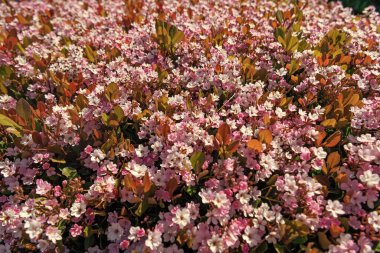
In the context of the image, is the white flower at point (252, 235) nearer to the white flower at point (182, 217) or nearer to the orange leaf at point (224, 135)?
the white flower at point (182, 217)

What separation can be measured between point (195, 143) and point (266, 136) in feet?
2.22

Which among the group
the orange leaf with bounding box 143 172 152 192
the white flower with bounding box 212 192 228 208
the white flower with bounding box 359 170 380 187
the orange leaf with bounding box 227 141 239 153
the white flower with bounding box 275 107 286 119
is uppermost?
the white flower with bounding box 275 107 286 119

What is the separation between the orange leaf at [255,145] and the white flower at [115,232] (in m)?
1.37

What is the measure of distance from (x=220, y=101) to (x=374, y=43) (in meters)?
2.42

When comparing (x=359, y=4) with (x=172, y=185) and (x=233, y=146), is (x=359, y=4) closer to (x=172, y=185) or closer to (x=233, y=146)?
(x=233, y=146)

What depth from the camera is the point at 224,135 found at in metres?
3.36

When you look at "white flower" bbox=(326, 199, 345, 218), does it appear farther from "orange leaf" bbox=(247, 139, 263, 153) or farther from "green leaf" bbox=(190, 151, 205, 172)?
"green leaf" bbox=(190, 151, 205, 172)

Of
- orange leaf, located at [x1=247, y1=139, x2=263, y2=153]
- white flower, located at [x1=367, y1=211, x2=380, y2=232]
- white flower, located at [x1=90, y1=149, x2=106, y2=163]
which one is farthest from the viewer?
white flower, located at [x1=90, y1=149, x2=106, y2=163]

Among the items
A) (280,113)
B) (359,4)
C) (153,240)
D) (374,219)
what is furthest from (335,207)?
(359,4)

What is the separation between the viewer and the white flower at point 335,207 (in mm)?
2906

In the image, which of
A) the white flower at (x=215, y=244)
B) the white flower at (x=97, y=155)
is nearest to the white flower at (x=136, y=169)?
the white flower at (x=97, y=155)

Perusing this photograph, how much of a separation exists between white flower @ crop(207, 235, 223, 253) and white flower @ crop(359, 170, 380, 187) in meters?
1.30

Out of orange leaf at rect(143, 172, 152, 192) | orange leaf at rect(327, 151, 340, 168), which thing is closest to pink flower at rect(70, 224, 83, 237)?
orange leaf at rect(143, 172, 152, 192)

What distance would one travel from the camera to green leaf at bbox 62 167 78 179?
139 inches
